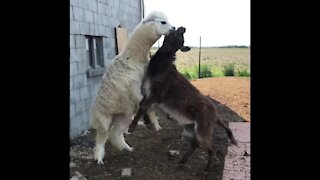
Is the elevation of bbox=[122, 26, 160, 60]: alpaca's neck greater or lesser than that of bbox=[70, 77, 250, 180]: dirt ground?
greater

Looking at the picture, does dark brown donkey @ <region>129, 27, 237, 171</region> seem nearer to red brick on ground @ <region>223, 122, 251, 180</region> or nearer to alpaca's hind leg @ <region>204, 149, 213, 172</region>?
alpaca's hind leg @ <region>204, 149, 213, 172</region>

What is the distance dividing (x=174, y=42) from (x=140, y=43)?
494 millimetres

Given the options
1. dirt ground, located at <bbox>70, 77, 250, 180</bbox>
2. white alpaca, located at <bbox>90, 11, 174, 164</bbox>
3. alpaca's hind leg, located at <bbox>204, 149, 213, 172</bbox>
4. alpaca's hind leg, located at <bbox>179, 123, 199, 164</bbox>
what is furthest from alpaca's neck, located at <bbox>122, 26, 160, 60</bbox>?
alpaca's hind leg, located at <bbox>204, 149, 213, 172</bbox>

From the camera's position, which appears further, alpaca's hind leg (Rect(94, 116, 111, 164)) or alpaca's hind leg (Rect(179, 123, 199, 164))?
alpaca's hind leg (Rect(94, 116, 111, 164))

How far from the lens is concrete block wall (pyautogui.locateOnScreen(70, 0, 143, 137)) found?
378 centimetres

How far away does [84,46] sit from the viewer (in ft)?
13.3

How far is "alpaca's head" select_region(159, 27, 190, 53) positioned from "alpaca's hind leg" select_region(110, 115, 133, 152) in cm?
81

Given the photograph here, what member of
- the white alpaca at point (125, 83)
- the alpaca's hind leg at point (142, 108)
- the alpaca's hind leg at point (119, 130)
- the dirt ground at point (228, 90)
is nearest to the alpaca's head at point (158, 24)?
the white alpaca at point (125, 83)

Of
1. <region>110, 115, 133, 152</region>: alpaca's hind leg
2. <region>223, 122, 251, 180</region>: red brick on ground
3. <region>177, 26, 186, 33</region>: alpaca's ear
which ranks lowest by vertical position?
<region>223, 122, 251, 180</region>: red brick on ground

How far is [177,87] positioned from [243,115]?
252 centimetres

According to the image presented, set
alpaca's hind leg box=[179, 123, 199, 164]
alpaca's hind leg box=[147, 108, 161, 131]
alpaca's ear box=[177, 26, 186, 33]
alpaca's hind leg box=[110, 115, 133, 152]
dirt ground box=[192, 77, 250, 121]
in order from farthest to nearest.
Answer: dirt ground box=[192, 77, 250, 121]
alpaca's hind leg box=[147, 108, 161, 131]
alpaca's hind leg box=[110, 115, 133, 152]
alpaca's hind leg box=[179, 123, 199, 164]
alpaca's ear box=[177, 26, 186, 33]

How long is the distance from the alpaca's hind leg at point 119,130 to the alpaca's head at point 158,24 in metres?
0.78

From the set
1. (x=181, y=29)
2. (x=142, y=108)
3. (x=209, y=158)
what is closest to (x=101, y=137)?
(x=142, y=108)
